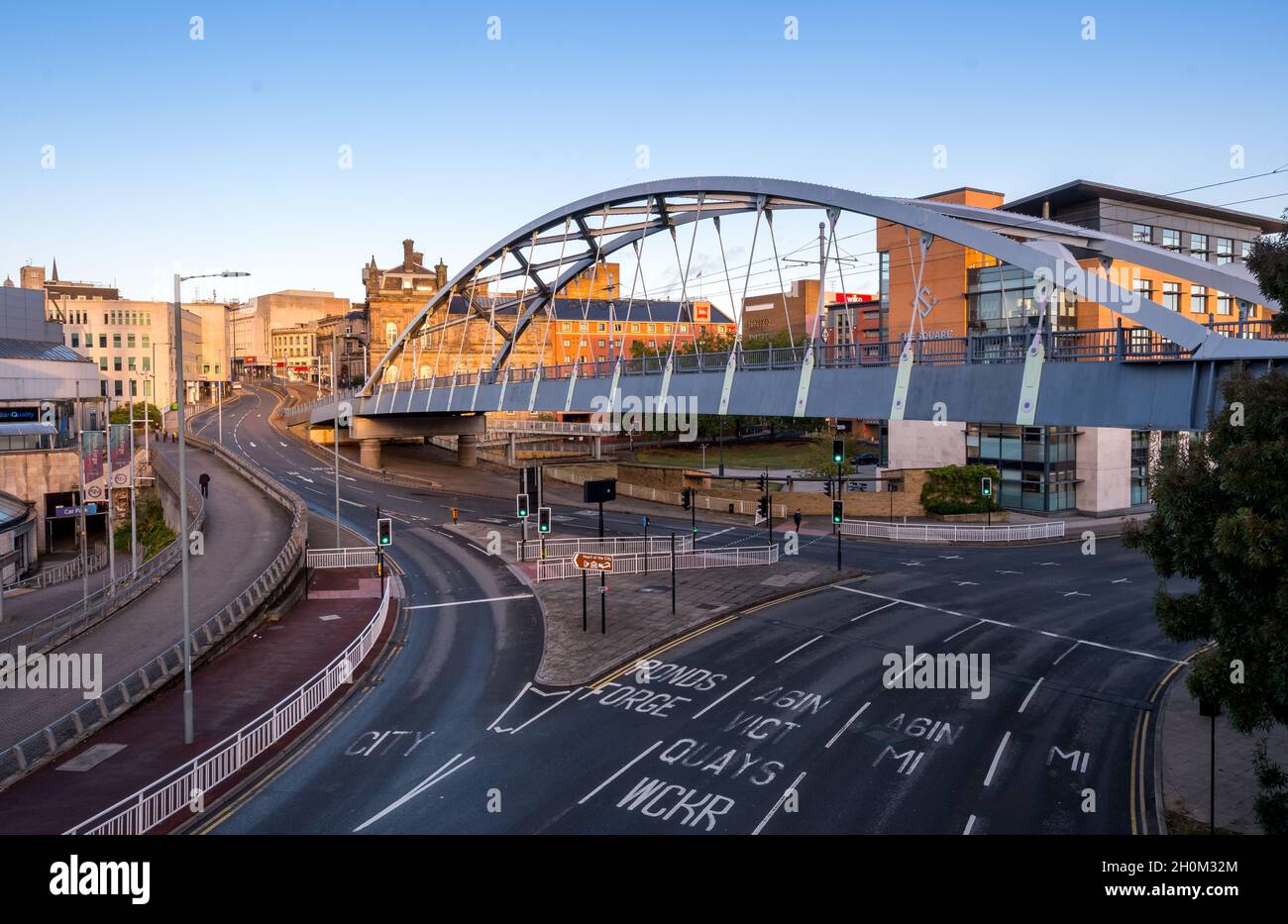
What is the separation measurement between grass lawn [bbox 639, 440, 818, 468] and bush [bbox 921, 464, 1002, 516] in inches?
787

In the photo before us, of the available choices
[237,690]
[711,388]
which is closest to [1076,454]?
[711,388]

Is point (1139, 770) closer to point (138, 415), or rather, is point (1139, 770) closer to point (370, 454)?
point (370, 454)

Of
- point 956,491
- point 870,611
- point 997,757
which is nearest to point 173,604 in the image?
point 870,611

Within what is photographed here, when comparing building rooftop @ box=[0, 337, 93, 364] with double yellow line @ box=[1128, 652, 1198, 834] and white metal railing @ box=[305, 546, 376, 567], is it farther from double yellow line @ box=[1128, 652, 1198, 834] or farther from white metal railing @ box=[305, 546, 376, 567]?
double yellow line @ box=[1128, 652, 1198, 834]

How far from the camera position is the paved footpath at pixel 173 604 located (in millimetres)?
21562

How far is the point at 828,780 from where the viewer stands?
58.1ft

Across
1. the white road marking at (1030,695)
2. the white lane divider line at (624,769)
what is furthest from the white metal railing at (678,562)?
the white lane divider line at (624,769)

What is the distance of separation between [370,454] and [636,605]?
52.7 m

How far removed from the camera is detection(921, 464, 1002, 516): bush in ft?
176

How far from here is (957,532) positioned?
47.3 metres

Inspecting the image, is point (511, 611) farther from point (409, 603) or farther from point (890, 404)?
point (890, 404)

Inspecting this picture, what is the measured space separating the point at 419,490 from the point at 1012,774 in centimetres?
5625

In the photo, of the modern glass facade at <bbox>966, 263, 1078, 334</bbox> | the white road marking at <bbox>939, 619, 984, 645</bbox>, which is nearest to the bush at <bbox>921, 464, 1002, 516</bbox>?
the modern glass facade at <bbox>966, 263, 1078, 334</bbox>
